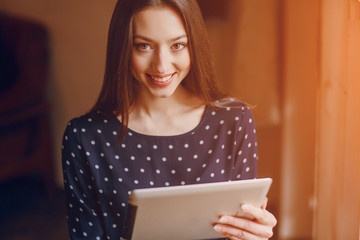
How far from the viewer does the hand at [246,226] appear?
943 millimetres

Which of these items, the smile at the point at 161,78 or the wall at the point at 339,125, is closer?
the smile at the point at 161,78

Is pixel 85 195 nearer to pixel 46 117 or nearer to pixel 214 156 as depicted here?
pixel 214 156

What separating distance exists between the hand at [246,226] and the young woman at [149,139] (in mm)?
184

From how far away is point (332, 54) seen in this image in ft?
4.80

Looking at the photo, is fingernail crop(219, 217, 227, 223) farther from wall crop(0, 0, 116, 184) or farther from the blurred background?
wall crop(0, 0, 116, 184)

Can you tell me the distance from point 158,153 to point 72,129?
0.22 m

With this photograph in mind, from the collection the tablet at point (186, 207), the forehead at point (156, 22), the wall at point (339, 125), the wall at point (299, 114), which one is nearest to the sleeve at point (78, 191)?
the tablet at point (186, 207)

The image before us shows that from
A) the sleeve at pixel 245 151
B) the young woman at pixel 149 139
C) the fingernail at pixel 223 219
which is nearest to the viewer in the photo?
the fingernail at pixel 223 219

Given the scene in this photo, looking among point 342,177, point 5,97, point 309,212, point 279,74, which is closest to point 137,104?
point 342,177

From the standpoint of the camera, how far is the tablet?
839 mm

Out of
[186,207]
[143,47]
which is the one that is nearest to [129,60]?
[143,47]

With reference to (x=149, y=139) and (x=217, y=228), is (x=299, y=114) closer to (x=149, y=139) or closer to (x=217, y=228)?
(x=149, y=139)

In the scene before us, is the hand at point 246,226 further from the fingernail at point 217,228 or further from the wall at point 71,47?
the wall at point 71,47

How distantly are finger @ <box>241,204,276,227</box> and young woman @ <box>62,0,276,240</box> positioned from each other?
7.4 inches
